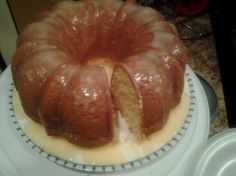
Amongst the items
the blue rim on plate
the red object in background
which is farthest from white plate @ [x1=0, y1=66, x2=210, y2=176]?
the red object in background

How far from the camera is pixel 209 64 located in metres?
1.37

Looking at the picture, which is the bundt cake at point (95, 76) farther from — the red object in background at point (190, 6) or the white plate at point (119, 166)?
the red object in background at point (190, 6)

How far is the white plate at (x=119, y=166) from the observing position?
91cm

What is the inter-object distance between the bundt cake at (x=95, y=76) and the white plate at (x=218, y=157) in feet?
0.44

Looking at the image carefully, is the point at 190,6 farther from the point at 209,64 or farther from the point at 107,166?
the point at 107,166

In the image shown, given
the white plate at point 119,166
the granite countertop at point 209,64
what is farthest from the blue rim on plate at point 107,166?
the granite countertop at point 209,64

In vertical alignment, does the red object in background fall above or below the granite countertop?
above

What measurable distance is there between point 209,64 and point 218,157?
50 centimetres

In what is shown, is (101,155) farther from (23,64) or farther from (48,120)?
(23,64)

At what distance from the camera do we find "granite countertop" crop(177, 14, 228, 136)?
1209 millimetres

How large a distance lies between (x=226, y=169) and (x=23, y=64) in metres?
0.61

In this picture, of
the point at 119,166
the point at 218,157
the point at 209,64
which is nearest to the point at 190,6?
the point at 209,64

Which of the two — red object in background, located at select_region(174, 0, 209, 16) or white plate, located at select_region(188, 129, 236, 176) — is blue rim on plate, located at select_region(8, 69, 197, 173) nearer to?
white plate, located at select_region(188, 129, 236, 176)

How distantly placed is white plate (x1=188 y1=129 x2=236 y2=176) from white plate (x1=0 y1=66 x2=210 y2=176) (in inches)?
1.6
